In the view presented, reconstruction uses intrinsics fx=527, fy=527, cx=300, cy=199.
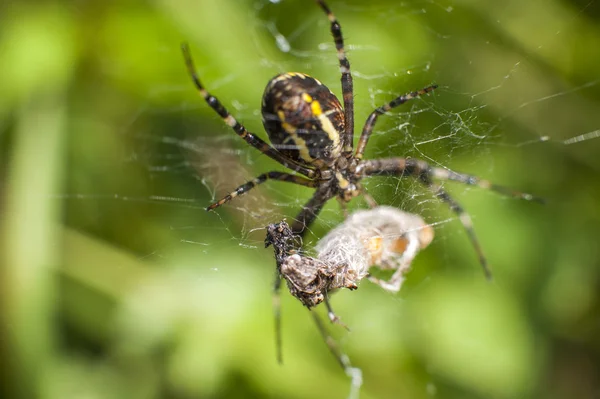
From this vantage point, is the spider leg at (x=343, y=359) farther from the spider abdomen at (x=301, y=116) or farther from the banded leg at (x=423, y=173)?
the spider abdomen at (x=301, y=116)

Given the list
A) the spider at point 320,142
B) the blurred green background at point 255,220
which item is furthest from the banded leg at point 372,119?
the blurred green background at point 255,220

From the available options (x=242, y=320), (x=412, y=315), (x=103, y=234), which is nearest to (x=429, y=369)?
(x=412, y=315)

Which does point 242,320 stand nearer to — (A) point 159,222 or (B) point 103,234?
(A) point 159,222

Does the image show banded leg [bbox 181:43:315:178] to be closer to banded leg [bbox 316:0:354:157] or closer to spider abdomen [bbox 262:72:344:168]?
spider abdomen [bbox 262:72:344:168]

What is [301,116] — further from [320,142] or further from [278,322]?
[278,322]

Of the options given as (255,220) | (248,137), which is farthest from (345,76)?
(255,220)

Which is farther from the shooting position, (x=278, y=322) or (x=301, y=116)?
(x=278, y=322)
